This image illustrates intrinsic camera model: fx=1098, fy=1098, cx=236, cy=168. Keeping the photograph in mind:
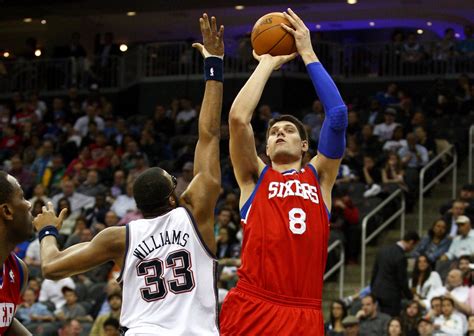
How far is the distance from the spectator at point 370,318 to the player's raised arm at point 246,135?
6.86m

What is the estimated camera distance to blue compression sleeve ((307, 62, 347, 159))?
6.29 meters

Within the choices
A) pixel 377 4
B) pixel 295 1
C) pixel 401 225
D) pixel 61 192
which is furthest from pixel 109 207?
pixel 377 4

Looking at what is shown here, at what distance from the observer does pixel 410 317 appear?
1284cm

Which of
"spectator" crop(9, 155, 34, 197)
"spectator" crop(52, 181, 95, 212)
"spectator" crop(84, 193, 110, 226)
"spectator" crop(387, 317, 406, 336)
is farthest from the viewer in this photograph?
"spectator" crop(9, 155, 34, 197)

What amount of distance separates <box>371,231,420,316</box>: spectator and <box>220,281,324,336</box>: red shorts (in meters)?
7.83

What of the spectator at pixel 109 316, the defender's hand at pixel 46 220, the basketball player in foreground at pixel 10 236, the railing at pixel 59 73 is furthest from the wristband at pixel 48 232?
the railing at pixel 59 73

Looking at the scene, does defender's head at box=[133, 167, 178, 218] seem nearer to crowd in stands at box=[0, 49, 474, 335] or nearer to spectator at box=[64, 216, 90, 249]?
crowd in stands at box=[0, 49, 474, 335]

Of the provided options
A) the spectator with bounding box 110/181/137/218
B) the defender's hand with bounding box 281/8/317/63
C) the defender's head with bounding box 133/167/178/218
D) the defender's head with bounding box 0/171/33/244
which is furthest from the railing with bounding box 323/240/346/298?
the defender's head with bounding box 0/171/33/244

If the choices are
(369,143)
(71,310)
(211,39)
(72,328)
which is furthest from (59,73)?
(211,39)

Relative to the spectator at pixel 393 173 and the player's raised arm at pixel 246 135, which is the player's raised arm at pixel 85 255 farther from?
the spectator at pixel 393 173

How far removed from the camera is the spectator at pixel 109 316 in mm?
13610

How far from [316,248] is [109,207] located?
12.1 metres

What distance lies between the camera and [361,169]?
57.5ft

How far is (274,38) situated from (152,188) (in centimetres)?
119
